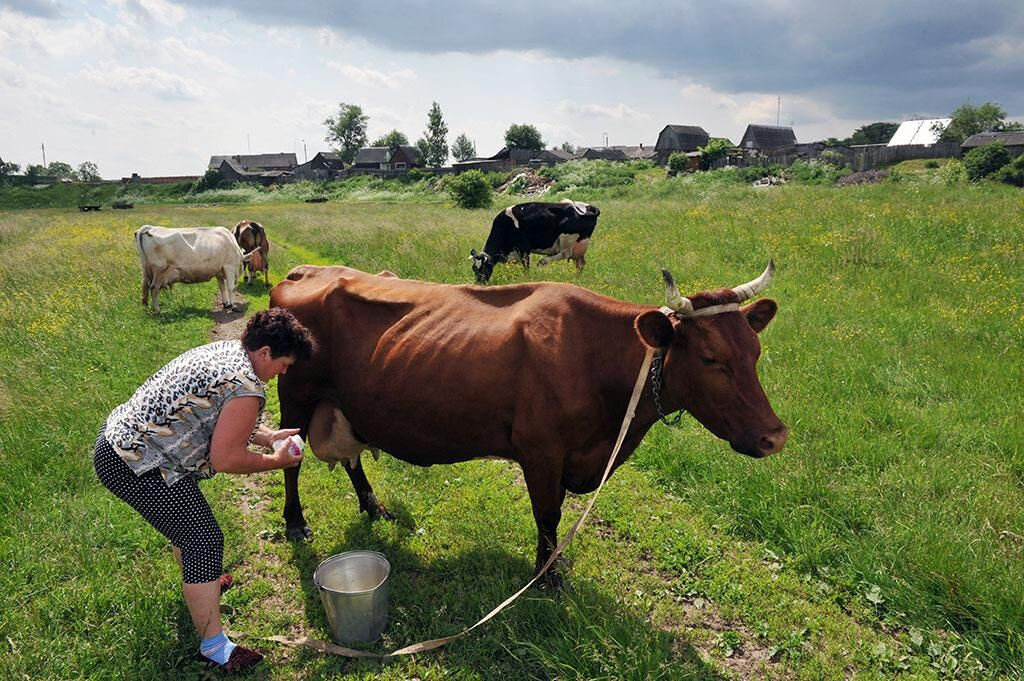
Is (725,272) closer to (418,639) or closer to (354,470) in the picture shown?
(354,470)

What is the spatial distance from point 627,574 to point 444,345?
216cm

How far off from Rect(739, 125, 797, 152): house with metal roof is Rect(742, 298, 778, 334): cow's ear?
7333cm

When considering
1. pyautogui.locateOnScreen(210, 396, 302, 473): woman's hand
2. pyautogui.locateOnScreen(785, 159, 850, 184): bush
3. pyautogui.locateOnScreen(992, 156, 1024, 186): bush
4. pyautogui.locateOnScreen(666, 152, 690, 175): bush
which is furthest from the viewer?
pyautogui.locateOnScreen(666, 152, 690, 175): bush

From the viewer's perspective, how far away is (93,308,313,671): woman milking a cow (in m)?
3.37

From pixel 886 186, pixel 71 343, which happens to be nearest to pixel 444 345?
pixel 71 343

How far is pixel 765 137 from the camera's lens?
72750mm

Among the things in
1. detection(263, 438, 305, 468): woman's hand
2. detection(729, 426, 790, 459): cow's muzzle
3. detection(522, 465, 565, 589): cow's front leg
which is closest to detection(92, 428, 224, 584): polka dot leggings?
detection(263, 438, 305, 468): woman's hand

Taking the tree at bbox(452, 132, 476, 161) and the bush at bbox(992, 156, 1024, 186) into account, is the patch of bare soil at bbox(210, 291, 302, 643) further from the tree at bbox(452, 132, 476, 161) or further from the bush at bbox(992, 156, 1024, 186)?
the tree at bbox(452, 132, 476, 161)

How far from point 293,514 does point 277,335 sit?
215cm

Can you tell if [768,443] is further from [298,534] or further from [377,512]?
[298,534]

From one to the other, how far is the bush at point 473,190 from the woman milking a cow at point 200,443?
33.1 meters

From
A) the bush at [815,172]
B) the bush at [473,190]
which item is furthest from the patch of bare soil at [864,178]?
the bush at [473,190]

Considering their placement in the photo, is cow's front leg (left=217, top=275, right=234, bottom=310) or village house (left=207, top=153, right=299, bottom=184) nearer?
cow's front leg (left=217, top=275, right=234, bottom=310)

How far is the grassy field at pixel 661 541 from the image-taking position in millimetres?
3658
